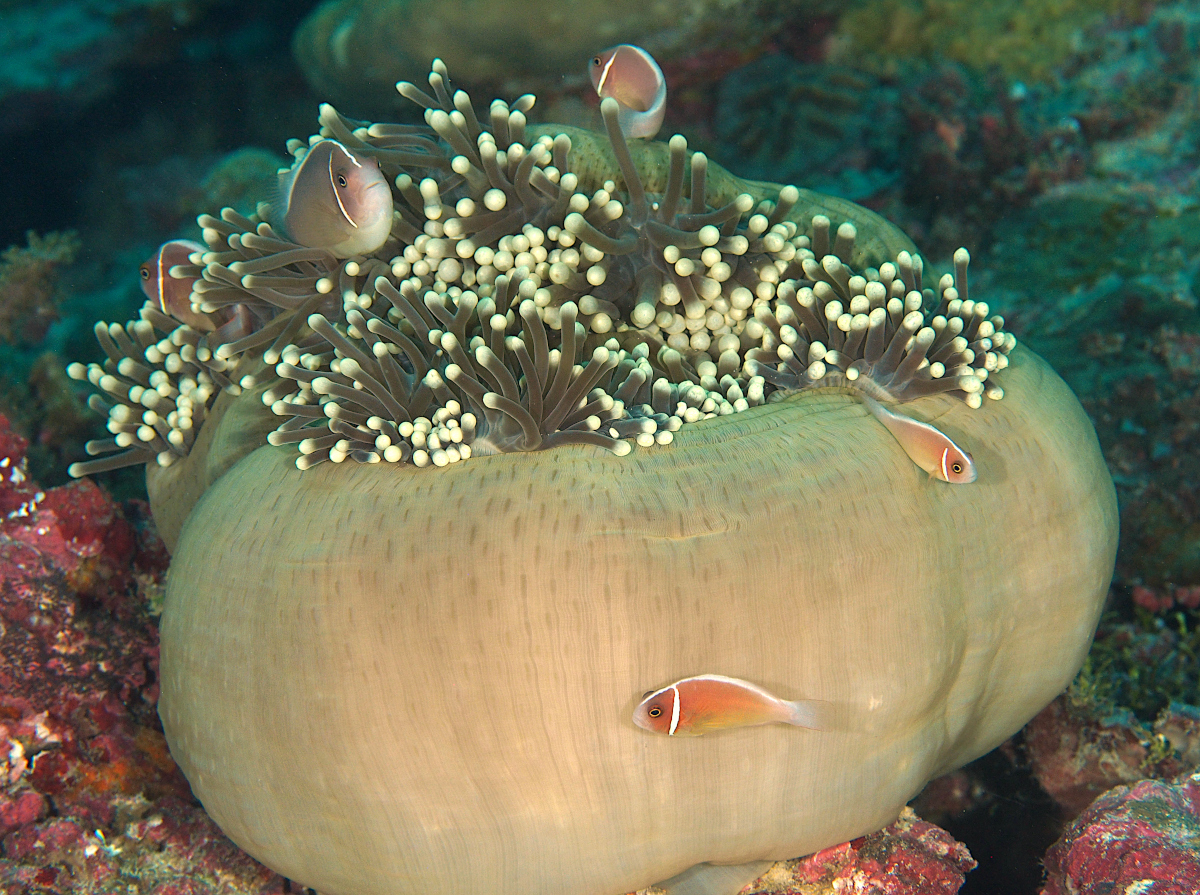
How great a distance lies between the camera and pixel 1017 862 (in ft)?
7.88

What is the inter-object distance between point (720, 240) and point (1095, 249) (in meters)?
3.21

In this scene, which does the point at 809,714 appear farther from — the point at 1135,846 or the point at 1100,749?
the point at 1100,749

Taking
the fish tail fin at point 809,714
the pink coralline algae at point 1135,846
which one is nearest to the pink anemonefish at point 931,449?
the fish tail fin at point 809,714

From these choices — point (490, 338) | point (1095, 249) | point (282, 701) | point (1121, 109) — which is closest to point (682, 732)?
point (282, 701)

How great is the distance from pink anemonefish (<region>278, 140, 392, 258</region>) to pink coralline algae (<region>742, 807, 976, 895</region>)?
195 cm

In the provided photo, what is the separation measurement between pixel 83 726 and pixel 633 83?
2421 millimetres

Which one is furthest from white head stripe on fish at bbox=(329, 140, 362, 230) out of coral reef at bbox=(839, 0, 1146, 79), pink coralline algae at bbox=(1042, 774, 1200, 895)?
coral reef at bbox=(839, 0, 1146, 79)

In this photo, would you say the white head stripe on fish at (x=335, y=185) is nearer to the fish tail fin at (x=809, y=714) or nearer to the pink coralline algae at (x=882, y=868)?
the fish tail fin at (x=809, y=714)

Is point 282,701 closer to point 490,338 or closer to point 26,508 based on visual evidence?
point 490,338

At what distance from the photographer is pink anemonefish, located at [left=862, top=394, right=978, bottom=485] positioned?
67.5 inches

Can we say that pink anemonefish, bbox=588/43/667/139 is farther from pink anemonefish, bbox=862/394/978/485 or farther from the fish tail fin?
the fish tail fin

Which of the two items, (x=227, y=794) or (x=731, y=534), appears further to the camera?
(x=227, y=794)

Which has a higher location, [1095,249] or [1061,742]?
[1095,249]

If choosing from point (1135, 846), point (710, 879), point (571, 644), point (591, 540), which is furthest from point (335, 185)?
point (1135, 846)
